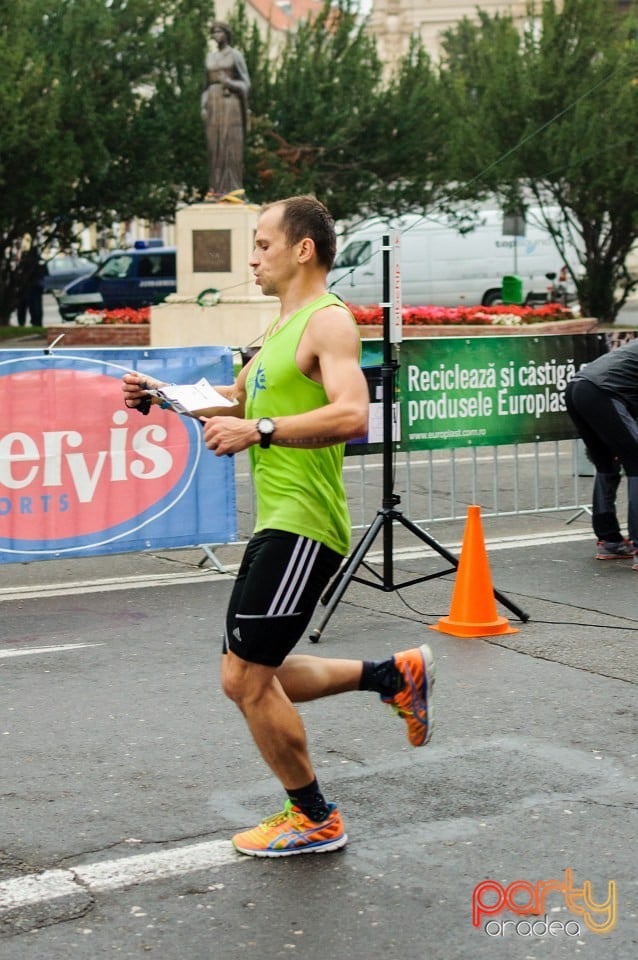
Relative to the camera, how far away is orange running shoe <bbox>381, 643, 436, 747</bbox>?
4.62 m

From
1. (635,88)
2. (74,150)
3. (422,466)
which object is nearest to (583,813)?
(422,466)

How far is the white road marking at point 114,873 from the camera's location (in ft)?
13.7

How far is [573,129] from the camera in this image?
86.8 ft

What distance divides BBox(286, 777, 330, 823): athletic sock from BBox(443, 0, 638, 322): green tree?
2202 centimetres

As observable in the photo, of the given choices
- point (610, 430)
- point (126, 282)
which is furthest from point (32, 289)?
point (610, 430)

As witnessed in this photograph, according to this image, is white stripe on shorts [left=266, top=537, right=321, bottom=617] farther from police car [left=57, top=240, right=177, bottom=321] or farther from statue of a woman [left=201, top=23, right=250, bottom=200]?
police car [left=57, top=240, right=177, bottom=321]

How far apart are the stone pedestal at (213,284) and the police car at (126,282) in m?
11.8

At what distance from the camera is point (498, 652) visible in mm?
7078

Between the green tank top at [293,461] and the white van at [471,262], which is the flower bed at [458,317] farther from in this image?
the green tank top at [293,461]

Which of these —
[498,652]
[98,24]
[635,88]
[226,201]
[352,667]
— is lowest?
[498,652]

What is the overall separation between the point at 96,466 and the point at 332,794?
4.28 meters

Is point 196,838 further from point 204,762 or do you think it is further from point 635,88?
point 635,88

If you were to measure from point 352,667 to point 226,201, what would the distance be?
20244 millimetres

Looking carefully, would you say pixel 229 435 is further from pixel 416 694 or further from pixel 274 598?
pixel 416 694
